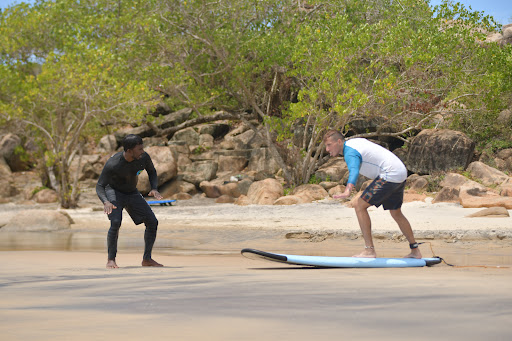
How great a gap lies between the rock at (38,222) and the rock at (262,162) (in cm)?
1234

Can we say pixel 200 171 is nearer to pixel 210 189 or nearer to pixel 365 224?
pixel 210 189

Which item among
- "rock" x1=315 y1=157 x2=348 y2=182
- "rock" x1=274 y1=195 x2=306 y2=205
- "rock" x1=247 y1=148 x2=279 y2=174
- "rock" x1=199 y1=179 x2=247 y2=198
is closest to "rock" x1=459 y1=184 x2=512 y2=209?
"rock" x1=274 y1=195 x2=306 y2=205

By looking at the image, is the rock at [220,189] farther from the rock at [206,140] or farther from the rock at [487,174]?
the rock at [487,174]

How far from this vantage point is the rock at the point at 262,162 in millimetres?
26578

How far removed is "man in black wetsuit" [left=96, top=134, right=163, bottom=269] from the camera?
658 cm

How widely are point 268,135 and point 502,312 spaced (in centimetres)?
2017

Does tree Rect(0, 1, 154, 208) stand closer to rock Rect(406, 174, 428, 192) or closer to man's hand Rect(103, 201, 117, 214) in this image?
rock Rect(406, 174, 428, 192)

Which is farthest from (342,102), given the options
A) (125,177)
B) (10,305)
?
(10,305)

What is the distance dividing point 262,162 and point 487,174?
10173 millimetres

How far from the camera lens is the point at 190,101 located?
23.6 meters

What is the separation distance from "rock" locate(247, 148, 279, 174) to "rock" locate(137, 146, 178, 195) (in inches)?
137

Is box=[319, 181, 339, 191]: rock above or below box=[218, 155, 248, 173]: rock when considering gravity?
below

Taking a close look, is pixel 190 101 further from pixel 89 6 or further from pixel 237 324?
pixel 237 324

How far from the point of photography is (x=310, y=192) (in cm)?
1997
